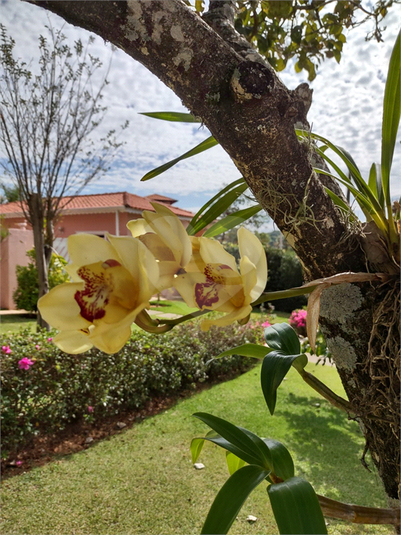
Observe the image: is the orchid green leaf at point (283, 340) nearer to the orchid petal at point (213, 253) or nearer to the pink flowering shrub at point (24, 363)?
the orchid petal at point (213, 253)

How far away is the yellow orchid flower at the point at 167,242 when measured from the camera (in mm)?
198

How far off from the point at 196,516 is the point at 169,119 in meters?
1.77

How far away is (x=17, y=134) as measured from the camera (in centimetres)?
211

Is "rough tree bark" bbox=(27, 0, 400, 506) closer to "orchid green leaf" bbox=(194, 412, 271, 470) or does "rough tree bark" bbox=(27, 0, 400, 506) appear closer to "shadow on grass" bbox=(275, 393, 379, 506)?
"orchid green leaf" bbox=(194, 412, 271, 470)

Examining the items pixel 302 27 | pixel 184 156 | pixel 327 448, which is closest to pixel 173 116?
pixel 184 156

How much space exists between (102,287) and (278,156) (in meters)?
0.26

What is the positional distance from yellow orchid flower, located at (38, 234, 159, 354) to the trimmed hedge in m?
2.28

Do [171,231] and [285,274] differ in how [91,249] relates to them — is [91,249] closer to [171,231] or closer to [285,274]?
[171,231]

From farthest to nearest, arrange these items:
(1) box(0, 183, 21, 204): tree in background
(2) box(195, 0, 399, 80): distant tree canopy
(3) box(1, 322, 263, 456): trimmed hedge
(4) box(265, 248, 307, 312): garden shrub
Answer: (4) box(265, 248, 307, 312): garden shrub → (1) box(0, 183, 21, 204): tree in background → (3) box(1, 322, 263, 456): trimmed hedge → (2) box(195, 0, 399, 80): distant tree canopy

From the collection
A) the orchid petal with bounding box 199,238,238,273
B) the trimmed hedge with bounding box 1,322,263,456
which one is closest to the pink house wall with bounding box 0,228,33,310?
the trimmed hedge with bounding box 1,322,263,456

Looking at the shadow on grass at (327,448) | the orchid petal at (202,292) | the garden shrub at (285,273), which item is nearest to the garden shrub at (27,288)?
Result: the garden shrub at (285,273)

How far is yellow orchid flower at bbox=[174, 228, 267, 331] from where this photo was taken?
0.19 meters

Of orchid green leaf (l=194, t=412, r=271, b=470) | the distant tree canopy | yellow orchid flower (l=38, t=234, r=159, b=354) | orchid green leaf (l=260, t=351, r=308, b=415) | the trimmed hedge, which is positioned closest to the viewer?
yellow orchid flower (l=38, t=234, r=159, b=354)

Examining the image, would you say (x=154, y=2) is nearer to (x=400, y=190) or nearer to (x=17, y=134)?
(x=400, y=190)
